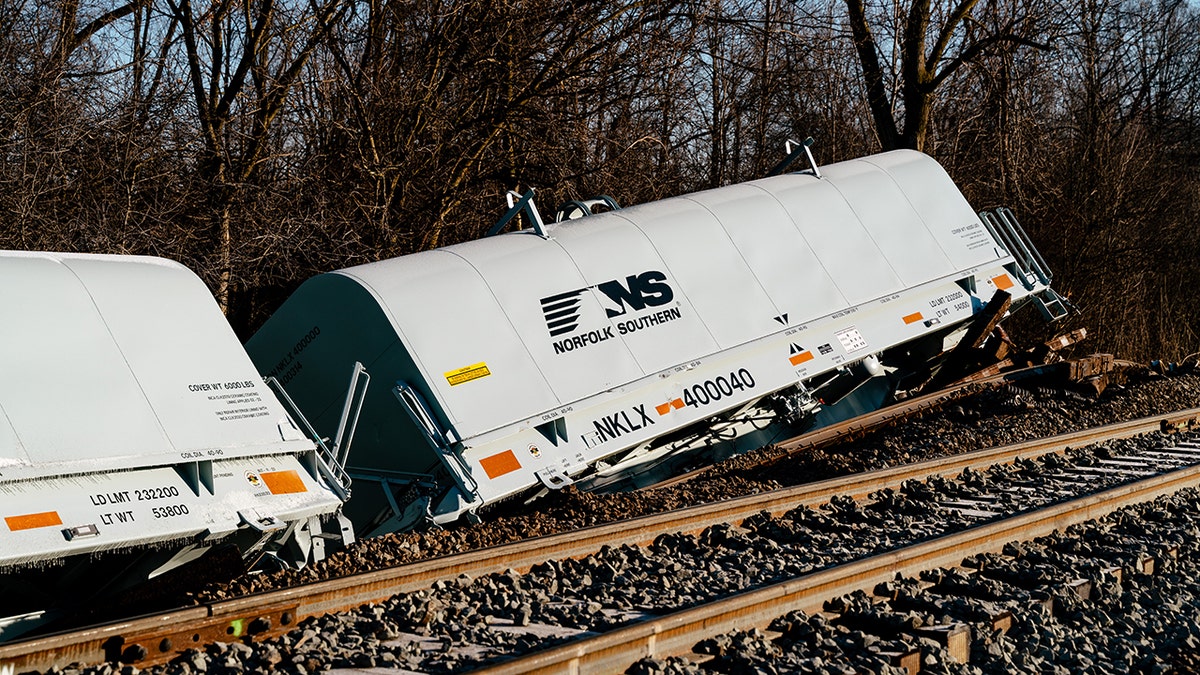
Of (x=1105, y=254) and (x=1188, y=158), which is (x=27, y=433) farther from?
(x=1188, y=158)

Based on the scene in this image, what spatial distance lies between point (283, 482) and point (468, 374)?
85.2 inches

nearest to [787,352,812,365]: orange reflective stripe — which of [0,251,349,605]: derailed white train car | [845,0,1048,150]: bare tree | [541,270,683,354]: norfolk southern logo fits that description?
[541,270,683,354]: norfolk southern logo

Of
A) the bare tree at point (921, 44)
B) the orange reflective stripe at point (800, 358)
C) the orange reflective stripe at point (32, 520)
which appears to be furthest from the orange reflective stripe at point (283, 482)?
the bare tree at point (921, 44)

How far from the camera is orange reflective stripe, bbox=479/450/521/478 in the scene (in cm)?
890

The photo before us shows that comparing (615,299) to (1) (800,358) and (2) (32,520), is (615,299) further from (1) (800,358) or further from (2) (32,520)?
(2) (32,520)

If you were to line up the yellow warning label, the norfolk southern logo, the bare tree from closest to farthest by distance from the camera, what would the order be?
the yellow warning label, the norfolk southern logo, the bare tree

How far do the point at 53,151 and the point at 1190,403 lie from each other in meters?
14.5

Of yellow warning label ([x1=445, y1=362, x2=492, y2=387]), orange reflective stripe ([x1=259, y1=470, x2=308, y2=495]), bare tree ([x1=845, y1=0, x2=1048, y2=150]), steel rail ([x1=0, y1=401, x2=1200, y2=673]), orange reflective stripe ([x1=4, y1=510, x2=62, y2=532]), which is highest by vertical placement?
bare tree ([x1=845, y1=0, x2=1048, y2=150])

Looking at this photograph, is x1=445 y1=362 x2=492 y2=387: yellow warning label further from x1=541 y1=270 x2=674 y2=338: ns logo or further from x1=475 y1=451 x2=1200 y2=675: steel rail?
x1=475 y1=451 x2=1200 y2=675: steel rail

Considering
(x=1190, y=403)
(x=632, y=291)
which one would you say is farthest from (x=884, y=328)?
(x=1190, y=403)

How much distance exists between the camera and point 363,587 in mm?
6496

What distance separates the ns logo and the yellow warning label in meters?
0.80

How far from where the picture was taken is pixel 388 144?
15453 mm

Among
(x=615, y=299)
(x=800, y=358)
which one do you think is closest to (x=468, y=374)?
(x=615, y=299)
